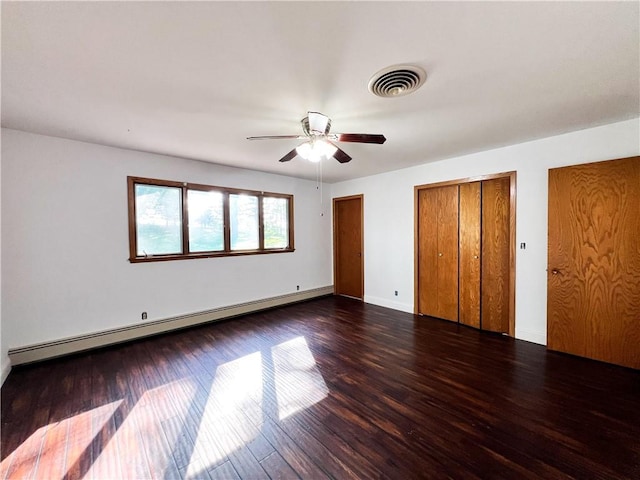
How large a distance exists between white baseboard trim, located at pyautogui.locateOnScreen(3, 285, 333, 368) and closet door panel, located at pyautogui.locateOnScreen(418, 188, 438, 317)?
2.51 m

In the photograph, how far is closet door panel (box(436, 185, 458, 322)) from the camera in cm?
398

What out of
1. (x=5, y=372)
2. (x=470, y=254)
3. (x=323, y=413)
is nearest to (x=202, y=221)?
(x=5, y=372)

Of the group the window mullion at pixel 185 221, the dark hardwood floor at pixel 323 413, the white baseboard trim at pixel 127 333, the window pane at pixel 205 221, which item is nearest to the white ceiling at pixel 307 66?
the window mullion at pixel 185 221

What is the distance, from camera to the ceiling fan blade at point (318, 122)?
6.30ft

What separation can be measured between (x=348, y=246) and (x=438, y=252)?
1.97 m

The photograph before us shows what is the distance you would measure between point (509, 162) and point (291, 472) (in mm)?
4020

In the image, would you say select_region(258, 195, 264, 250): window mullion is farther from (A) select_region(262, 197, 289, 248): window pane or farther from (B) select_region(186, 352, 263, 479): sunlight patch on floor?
(B) select_region(186, 352, 263, 479): sunlight patch on floor

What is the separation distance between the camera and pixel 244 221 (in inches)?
178

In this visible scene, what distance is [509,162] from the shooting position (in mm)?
3383

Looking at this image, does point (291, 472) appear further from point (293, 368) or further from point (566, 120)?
point (566, 120)

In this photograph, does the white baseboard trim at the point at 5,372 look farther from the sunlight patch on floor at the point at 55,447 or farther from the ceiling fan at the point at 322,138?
the ceiling fan at the point at 322,138

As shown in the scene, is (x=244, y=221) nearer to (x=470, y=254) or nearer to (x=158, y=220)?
(x=158, y=220)

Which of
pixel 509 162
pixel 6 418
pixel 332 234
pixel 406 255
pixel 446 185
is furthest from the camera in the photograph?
pixel 332 234

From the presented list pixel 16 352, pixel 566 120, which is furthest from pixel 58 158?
pixel 566 120
